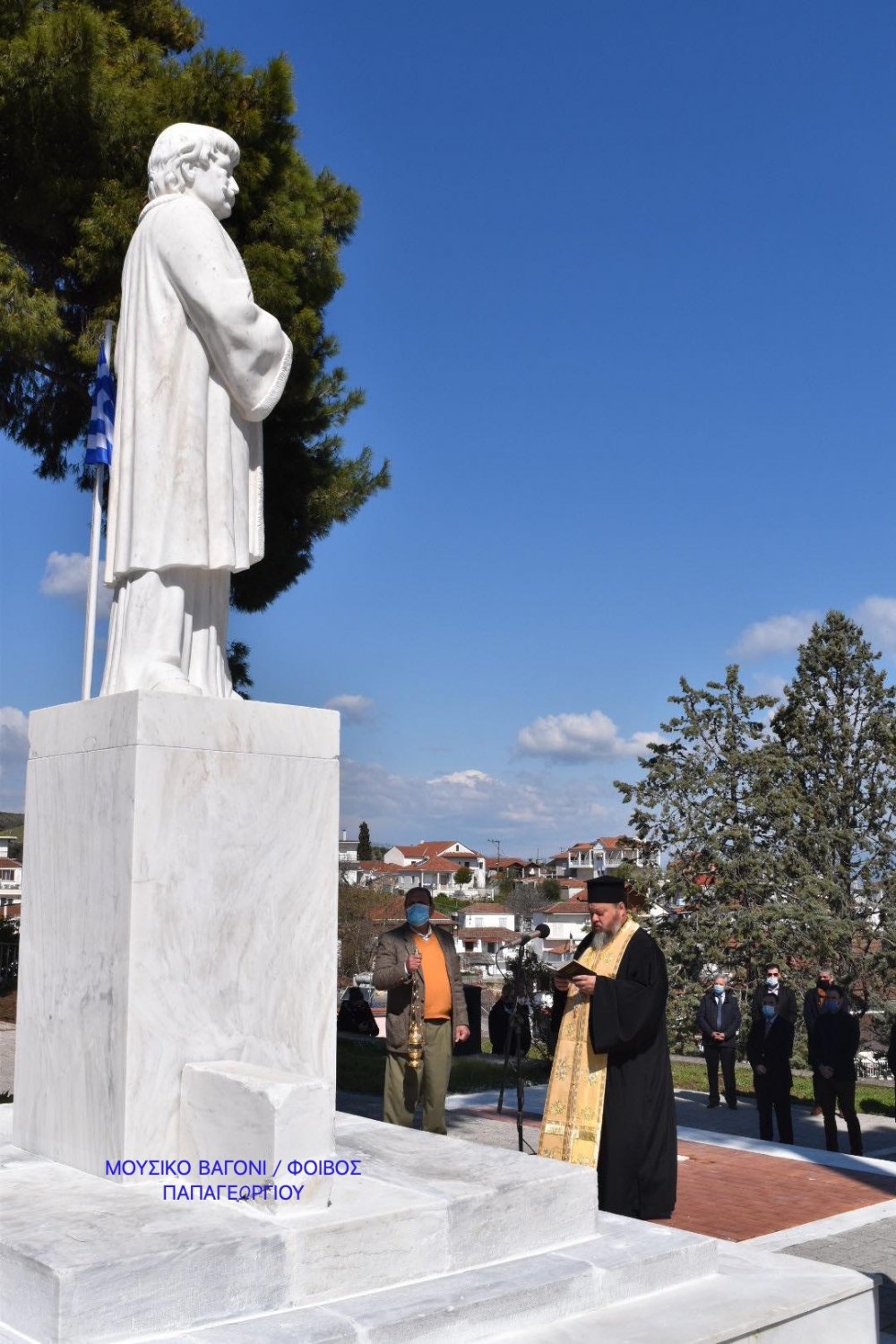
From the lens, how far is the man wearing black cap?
4.97 metres

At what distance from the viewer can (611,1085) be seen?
16.8ft

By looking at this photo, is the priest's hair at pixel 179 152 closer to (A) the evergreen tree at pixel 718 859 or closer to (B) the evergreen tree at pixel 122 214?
(B) the evergreen tree at pixel 122 214

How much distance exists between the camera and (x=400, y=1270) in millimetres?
3410

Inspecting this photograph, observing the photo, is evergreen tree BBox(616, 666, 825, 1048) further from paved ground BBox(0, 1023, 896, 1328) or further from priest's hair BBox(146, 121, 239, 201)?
priest's hair BBox(146, 121, 239, 201)

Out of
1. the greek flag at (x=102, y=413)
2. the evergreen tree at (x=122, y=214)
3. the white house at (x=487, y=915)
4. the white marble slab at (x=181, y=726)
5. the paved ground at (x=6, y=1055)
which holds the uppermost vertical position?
the evergreen tree at (x=122, y=214)

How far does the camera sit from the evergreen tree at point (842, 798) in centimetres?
2527

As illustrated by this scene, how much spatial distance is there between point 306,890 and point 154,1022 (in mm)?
679

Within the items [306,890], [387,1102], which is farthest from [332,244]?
[306,890]

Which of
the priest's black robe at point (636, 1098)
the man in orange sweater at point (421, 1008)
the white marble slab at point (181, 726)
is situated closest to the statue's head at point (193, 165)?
the white marble slab at point (181, 726)

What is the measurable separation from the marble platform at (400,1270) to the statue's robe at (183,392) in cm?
213

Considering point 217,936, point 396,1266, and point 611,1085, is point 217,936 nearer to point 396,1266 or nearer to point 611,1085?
point 396,1266

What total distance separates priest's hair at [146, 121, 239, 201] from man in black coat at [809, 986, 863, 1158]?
7.92 metres

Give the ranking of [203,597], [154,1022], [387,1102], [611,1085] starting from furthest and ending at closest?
1. [387,1102]
2. [611,1085]
3. [203,597]
4. [154,1022]

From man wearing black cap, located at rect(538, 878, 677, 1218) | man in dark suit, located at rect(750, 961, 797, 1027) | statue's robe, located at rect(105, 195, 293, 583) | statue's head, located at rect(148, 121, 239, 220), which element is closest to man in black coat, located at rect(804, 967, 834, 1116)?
man in dark suit, located at rect(750, 961, 797, 1027)
